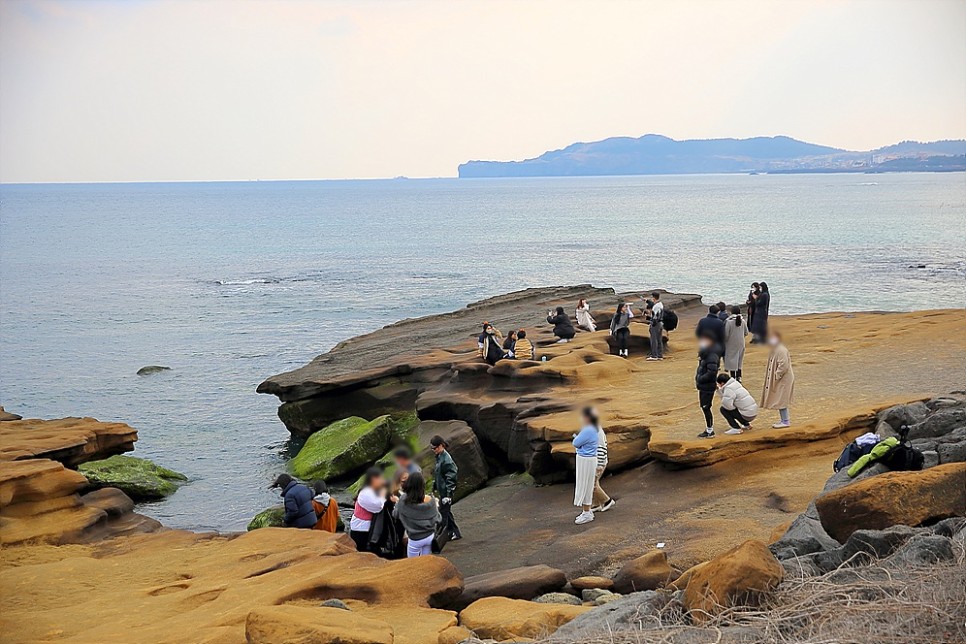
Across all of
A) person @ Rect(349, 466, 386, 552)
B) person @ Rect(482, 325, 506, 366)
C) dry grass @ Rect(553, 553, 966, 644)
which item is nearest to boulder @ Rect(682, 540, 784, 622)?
dry grass @ Rect(553, 553, 966, 644)

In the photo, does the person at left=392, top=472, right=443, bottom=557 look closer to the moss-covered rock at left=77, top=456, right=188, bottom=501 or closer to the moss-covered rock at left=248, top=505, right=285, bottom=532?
the moss-covered rock at left=248, top=505, right=285, bottom=532

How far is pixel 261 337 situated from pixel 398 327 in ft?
40.9

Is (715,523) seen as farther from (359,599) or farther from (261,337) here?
(261,337)

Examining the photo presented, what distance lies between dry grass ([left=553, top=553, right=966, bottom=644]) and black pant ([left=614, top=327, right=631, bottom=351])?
1684 cm

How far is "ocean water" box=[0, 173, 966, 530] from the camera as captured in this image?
32.2 metres

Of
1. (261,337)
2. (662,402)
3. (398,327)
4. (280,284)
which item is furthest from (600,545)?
(280,284)

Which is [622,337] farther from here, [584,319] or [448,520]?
[448,520]

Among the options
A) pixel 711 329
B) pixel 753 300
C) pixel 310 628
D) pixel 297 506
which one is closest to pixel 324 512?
pixel 297 506

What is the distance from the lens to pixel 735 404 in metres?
15.1

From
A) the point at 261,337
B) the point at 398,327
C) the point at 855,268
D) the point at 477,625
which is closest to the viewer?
the point at 477,625

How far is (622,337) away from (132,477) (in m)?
13.1

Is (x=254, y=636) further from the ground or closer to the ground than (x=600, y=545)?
further from the ground

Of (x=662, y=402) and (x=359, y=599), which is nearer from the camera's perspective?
(x=359, y=599)

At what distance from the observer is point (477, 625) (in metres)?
9.41
